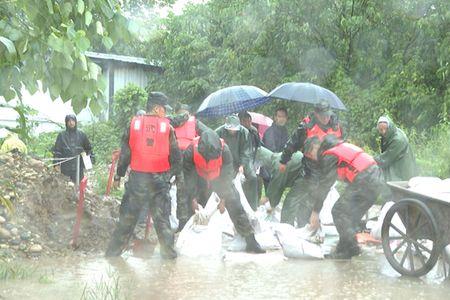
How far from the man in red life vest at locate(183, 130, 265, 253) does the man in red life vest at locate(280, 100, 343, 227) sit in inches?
45.6

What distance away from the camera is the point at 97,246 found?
8469 mm

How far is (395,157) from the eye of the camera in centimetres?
1019

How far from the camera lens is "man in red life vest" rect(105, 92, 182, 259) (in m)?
7.64

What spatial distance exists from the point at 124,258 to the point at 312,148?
8.61 feet

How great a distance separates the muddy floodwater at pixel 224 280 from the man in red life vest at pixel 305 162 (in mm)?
1235

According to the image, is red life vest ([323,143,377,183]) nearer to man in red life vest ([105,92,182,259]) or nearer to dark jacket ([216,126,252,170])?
man in red life vest ([105,92,182,259])

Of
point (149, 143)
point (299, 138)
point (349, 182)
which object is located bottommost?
point (349, 182)

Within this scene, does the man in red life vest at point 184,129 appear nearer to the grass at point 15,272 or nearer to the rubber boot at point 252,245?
the rubber boot at point 252,245

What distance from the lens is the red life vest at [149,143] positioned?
763 cm

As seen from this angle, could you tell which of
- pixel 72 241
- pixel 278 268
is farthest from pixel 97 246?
pixel 278 268

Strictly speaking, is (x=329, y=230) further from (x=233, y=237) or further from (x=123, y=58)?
(x=123, y=58)

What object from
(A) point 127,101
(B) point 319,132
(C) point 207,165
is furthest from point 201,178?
(A) point 127,101

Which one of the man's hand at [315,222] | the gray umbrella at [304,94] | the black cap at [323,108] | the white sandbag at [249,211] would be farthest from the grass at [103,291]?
the gray umbrella at [304,94]

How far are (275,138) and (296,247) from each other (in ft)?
11.1
